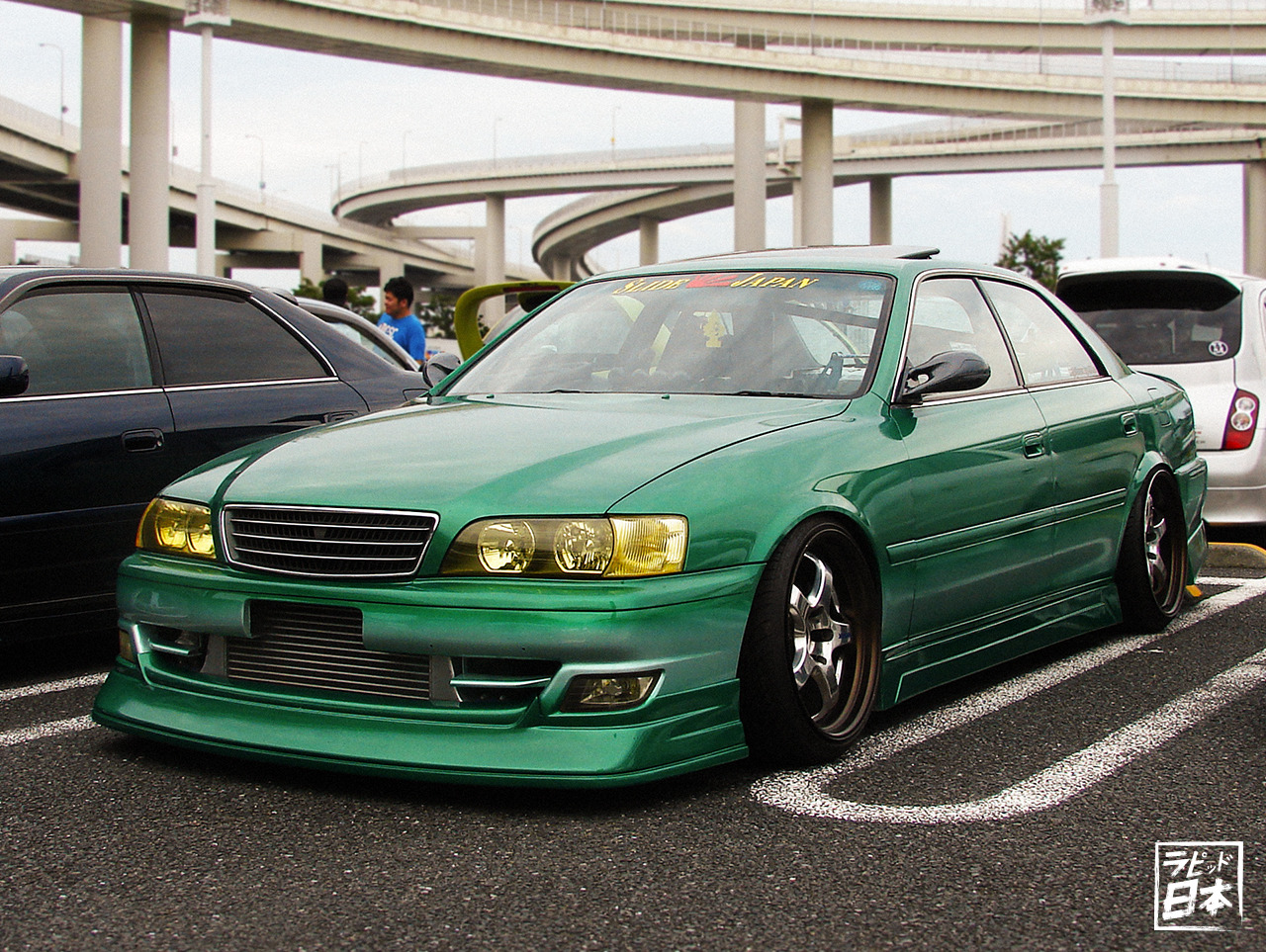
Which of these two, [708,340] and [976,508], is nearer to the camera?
[976,508]

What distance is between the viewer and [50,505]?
16.4ft

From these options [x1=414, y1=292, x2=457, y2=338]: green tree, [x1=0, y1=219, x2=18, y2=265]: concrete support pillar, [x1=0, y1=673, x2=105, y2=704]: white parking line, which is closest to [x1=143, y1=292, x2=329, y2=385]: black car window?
[x1=0, y1=673, x2=105, y2=704]: white parking line

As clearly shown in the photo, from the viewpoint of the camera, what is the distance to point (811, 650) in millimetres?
3893

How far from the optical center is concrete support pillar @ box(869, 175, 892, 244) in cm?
6944

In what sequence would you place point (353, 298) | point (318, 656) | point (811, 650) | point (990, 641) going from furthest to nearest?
point (353, 298) → point (990, 641) → point (811, 650) → point (318, 656)

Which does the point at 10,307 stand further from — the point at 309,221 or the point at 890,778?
the point at 309,221

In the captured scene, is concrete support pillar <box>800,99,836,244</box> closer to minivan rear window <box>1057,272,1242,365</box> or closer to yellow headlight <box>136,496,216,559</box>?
minivan rear window <box>1057,272,1242,365</box>

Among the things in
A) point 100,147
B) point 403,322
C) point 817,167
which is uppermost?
→ point 817,167

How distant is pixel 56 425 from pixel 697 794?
278 centimetres

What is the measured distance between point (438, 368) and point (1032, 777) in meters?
2.73

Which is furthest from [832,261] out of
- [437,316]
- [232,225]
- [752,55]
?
[437,316]

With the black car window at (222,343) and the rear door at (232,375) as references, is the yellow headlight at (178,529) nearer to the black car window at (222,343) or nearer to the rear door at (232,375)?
the rear door at (232,375)

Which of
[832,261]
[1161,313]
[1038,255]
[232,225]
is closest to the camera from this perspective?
[832,261]

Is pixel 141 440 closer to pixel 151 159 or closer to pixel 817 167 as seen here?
pixel 151 159
